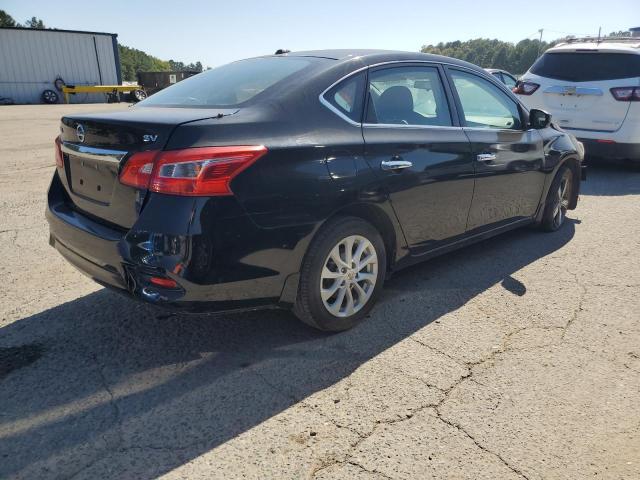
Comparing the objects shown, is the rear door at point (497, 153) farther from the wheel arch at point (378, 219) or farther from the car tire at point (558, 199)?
the wheel arch at point (378, 219)

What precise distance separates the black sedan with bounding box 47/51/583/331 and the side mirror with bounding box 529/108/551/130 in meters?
0.76

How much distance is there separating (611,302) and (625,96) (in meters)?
4.77

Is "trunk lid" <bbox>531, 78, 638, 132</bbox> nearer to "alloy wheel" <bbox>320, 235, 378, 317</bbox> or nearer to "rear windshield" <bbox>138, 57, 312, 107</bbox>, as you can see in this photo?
"rear windshield" <bbox>138, 57, 312, 107</bbox>

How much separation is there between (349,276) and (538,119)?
8.71ft

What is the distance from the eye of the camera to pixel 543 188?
15.7ft

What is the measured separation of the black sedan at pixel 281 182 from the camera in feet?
7.87


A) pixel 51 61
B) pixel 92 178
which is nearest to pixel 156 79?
pixel 51 61

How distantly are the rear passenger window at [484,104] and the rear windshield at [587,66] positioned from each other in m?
3.91

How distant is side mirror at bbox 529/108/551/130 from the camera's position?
14.9 feet

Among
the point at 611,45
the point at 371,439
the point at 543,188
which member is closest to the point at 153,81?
the point at 611,45

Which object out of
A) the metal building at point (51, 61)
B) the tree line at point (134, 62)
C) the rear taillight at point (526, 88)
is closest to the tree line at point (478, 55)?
the tree line at point (134, 62)

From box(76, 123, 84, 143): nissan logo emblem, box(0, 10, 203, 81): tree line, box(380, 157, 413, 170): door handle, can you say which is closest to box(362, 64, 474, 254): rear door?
box(380, 157, 413, 170): door handle

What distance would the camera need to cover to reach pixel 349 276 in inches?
121

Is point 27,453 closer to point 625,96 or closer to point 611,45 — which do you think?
point 625,96
